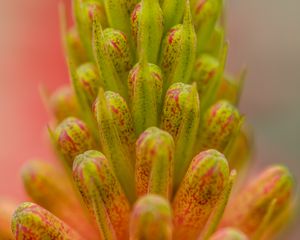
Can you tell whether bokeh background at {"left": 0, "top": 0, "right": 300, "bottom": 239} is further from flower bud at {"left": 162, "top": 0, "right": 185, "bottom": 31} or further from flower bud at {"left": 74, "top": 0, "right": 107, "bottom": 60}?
flower bud at {"left": 162, "top": 0, "right": 185, "bottom": 31}

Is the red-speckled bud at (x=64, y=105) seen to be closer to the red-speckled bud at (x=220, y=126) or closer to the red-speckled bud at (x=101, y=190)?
the red-speckled bud at (x=101, y=190)

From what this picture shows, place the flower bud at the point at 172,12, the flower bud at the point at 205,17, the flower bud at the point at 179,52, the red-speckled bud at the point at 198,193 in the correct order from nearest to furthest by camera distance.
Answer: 1. the red-speckled bud at the point at 198,193
2. the flower bud at the point at 179,52
3. the flower bud at the point at 172,12
4. the flower bud at the point at 205,17

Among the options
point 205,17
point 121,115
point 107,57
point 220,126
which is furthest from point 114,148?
point 205,17

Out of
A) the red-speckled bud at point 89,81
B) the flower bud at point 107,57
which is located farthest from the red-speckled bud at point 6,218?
the flower bud at point 107,57

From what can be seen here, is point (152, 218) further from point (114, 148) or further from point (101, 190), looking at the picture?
point (114, 148)

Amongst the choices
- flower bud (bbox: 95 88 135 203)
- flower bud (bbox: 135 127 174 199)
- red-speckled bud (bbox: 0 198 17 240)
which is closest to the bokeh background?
red-speckled bud (bbox: 0 198 17 240)
